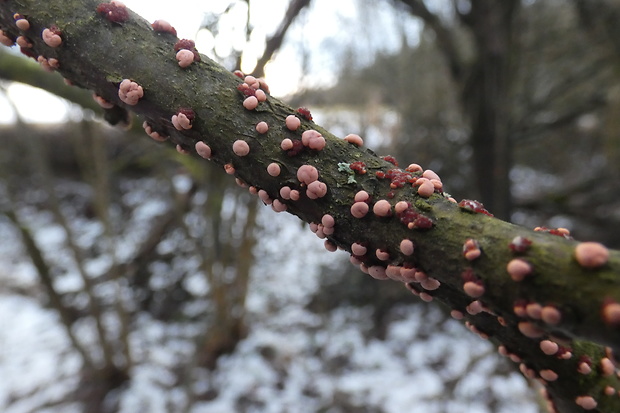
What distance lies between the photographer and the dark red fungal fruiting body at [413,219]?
31.9 inches

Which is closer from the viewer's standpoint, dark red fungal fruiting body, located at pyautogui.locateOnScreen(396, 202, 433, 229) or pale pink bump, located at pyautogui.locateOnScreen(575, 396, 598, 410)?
dark red fungal fruiting body, located at pyautogui.locateOnScreen(396, 202, 433, 229)

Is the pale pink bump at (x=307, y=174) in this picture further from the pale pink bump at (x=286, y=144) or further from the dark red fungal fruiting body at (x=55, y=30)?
the dark red fungal fruiting body at (x=55, y=30)

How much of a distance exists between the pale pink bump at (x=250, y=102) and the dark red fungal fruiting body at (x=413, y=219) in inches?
16.7

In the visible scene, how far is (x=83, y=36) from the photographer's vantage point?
0.99 metres

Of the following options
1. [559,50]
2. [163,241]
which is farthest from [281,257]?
[559,50]

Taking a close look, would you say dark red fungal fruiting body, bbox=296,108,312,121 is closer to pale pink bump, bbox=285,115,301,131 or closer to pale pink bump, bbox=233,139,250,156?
pale pink bump, bbox=285,115,301,131

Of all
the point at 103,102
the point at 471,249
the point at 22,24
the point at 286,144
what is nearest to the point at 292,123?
the point at 286,144

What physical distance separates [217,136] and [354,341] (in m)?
4.03

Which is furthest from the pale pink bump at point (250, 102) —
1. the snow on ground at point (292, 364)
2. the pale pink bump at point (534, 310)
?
the snow on ground at point (292, 364)

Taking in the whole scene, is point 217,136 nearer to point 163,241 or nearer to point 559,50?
point 163,241

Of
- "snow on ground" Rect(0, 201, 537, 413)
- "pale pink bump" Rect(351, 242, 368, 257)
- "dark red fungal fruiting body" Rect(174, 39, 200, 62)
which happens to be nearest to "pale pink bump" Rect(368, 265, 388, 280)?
"pale pink bump" Rect(351, 242, 368, 257)

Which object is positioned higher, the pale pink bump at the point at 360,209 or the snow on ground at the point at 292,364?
the pale pink bump at the point at 360,209

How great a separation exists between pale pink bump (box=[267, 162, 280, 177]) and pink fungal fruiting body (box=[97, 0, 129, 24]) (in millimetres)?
527

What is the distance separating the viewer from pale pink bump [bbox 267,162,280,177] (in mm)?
932
